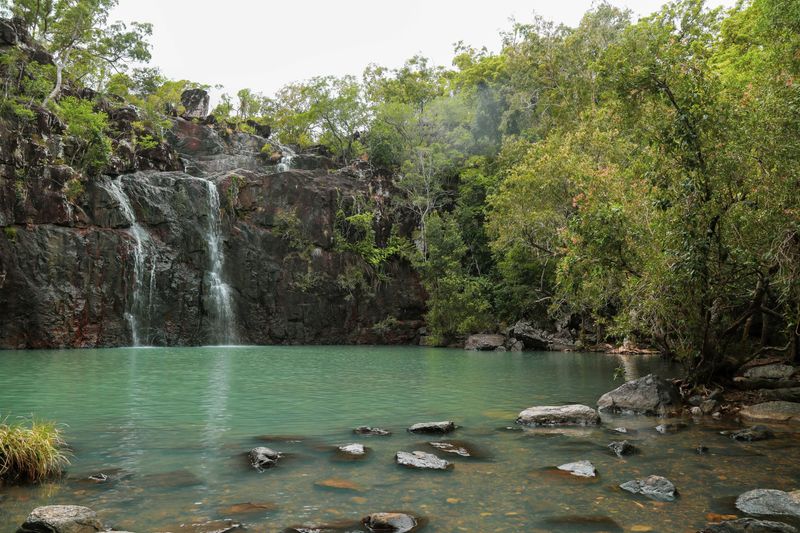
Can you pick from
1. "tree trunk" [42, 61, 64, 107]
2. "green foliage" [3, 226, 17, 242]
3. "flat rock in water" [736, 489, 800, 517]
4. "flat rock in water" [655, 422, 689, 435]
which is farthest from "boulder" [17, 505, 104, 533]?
"tree trunk" [42, 61, 64, 107]

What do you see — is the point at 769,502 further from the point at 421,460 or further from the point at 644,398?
the point at 644,398

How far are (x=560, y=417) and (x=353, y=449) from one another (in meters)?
4.62

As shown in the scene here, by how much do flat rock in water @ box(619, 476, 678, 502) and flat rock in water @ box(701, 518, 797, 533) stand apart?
3.55 ft

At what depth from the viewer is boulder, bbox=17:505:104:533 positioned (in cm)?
498

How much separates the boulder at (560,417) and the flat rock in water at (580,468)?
10.6 feet

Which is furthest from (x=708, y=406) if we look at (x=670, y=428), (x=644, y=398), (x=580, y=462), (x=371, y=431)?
(x=371, y=431)

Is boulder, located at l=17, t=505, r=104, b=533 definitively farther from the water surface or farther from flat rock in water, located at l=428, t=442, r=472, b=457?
flat rock in water, located at l=428, t=442, r=472, b=457

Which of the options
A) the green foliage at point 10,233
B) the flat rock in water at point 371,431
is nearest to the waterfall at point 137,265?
the green foliage at point 10,233

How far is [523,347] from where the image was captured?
118ft

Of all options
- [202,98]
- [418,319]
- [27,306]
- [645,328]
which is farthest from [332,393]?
[202,98]

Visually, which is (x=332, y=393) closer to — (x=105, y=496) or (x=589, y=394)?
(x=589, y=394)

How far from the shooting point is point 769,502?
5961 millimetres

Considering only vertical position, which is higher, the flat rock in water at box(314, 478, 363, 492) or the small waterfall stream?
the small waterfall stream

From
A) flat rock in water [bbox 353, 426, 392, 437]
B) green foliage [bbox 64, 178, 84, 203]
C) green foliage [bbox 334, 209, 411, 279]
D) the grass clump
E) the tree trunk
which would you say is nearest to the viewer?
the grass clump
